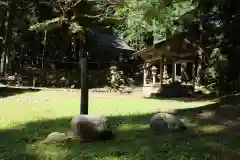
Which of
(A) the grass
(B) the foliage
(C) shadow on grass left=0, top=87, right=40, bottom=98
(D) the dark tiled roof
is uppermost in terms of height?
→ (D) the dark tiled roof

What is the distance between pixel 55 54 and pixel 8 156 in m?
29.6

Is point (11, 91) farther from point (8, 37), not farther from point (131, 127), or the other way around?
point (131, 127)

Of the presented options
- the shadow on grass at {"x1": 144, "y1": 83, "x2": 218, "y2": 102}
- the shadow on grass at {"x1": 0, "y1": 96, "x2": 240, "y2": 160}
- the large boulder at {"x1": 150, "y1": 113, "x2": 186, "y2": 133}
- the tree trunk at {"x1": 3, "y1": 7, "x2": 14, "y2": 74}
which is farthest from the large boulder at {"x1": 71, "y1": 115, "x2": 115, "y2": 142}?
the tree trunk at {"x1": 3, "y1": 7, "x2": 14, "y2": 74}

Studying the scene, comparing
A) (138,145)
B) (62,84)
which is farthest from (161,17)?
(62,84)

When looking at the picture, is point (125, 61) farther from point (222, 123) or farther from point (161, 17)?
point (222, 123)

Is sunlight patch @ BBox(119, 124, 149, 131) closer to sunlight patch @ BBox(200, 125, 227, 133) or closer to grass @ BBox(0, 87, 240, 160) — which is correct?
grass @ BBox(0, 87, 240, 160)

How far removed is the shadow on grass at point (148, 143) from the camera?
7.17 metres

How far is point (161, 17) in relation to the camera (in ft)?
53.5

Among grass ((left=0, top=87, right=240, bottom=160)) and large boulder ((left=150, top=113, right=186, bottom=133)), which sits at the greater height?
large boulder ((left=150, top=113, right=186, bottom=133))

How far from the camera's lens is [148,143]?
314 inches

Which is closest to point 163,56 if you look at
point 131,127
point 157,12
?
point 157,12

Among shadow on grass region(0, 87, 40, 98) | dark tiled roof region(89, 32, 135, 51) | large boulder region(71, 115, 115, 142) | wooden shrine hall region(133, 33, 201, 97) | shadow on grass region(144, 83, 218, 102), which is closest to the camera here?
large boulder region(71, 115, 115, 142)

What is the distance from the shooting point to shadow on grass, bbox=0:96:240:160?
7170 millimetres

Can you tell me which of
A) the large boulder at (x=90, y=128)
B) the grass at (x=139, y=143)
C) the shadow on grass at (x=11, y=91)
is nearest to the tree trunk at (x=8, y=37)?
the shadow on grass at (x=11, y=91)
